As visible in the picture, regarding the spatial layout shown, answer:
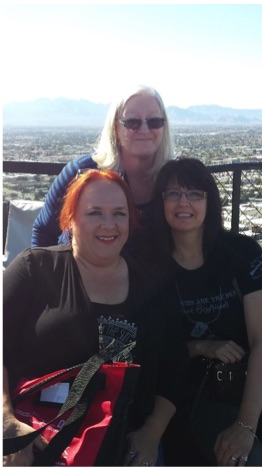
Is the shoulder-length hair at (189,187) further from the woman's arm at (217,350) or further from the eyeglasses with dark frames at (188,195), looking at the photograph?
the woman's arm at (217,350)

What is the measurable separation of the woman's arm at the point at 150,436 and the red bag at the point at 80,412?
Answer: 0.43 ft

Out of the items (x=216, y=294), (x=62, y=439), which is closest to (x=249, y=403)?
(x=216, y=294)

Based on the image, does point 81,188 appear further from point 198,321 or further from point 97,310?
point 198,321

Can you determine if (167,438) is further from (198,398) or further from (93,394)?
(93,394)

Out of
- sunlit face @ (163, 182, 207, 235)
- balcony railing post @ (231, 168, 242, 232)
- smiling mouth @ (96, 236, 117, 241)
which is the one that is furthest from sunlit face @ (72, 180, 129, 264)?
balcony railing post @ (231, 168, 242, 232)

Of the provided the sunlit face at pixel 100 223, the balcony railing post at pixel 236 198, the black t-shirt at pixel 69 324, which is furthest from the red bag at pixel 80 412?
the balcony railing post at pixel 236 198

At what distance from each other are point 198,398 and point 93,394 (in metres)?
0.66

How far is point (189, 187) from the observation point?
2.40 metres

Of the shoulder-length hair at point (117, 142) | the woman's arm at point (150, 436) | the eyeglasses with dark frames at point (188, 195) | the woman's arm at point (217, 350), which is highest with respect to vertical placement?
the shoulder-length hair at point (117, 142)

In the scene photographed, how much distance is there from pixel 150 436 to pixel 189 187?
1032 millimetres

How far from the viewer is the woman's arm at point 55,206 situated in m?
2.80

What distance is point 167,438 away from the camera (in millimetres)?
2289

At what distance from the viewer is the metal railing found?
13.4ft

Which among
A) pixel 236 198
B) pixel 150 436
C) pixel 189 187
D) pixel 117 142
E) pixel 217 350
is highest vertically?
pixel 117 142
